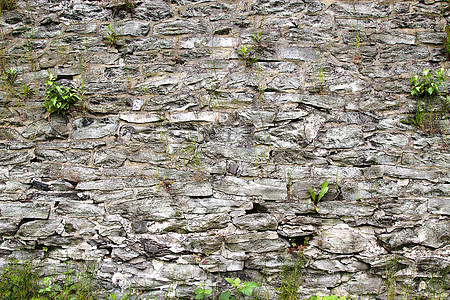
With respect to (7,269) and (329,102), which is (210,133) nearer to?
(329,102)

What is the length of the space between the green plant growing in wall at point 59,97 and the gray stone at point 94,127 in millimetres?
185

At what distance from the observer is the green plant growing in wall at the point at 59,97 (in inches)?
103

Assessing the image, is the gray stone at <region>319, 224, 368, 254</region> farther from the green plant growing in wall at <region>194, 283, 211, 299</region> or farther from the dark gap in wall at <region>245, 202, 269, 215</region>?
the green plant growing in wall at <region>194, 283, 211, 299</region>

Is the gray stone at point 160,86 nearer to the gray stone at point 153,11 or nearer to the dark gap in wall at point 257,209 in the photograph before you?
the gray stone at point 153,11

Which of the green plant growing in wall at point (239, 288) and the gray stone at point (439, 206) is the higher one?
the gray stone at point (439, 206)

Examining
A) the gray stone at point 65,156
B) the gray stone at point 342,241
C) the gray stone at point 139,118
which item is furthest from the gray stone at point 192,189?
the gray stone at point 342,241

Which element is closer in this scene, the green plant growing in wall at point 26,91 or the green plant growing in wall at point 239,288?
the green plant growing in wall at point 239,288

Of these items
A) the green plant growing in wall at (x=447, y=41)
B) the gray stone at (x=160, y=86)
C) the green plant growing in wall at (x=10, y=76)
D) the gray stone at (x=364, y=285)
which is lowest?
the gray stone at (x=364, y=285)

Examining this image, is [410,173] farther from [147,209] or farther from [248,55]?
[147,209]

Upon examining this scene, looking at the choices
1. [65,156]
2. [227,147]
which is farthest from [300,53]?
[65,156]

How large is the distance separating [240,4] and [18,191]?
2.70 metres

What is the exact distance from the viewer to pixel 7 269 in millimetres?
2406

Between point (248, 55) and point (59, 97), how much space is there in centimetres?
180

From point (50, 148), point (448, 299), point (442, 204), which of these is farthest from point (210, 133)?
point (448, 299)
